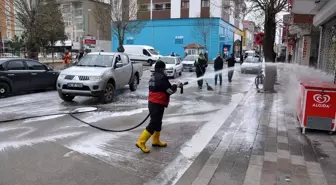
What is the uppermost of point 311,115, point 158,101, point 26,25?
point 26,25

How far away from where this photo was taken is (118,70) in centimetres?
1132

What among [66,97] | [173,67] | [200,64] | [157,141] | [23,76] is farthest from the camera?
[173,67]

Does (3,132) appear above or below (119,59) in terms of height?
below

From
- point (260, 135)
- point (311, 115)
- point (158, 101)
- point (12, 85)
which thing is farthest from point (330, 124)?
point (12, 85)

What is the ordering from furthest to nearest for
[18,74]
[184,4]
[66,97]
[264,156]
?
[184,4], [18,74], [66,97], [264,156]

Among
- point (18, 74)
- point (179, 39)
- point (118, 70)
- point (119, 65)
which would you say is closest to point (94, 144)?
point (119, 65)

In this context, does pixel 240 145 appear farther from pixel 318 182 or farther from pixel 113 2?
pixel 113 2

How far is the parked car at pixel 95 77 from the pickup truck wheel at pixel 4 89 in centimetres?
240

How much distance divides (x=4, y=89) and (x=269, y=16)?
11.3m

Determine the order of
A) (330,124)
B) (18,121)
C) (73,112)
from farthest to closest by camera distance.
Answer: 1. (73,112)
2. (18,121)
3. (330,124)

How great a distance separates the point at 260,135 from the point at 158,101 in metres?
2.66

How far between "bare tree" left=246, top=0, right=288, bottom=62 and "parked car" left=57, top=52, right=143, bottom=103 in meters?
6.60

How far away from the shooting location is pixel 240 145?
586 centimetres

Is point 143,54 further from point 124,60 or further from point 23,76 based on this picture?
point 23,76
